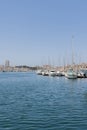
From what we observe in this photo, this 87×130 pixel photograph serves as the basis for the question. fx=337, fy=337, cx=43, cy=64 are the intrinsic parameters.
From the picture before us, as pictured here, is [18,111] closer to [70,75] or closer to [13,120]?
[13,120]

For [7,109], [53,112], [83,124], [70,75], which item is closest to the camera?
[83,124]

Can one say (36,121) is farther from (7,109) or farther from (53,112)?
(7,109)

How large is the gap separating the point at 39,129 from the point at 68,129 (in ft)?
6.64

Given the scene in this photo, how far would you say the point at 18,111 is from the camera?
3164cm

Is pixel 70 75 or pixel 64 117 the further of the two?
pixel 70 75

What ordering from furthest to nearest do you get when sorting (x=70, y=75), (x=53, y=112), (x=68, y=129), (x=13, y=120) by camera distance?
(x=70, y=75) → (x=53, y=112) → (x=13, y=120) → (x=68, y=129)

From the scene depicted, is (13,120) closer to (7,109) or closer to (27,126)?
(27,126)

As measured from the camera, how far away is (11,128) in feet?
78.5

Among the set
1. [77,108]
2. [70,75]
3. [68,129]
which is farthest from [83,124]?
[70,75]

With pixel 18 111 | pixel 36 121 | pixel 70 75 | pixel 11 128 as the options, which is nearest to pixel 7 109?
pixel 18 111

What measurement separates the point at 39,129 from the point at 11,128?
6.62 ft

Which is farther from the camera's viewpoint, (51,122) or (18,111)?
(18,111)

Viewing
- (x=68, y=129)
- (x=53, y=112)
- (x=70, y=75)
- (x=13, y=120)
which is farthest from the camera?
(x=70, y=75)

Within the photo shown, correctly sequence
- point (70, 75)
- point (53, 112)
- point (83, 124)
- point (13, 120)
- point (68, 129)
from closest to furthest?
point (68, 129) → point (83, 124) → point (13, 120) → point (53, 112) → point (70, 75)
